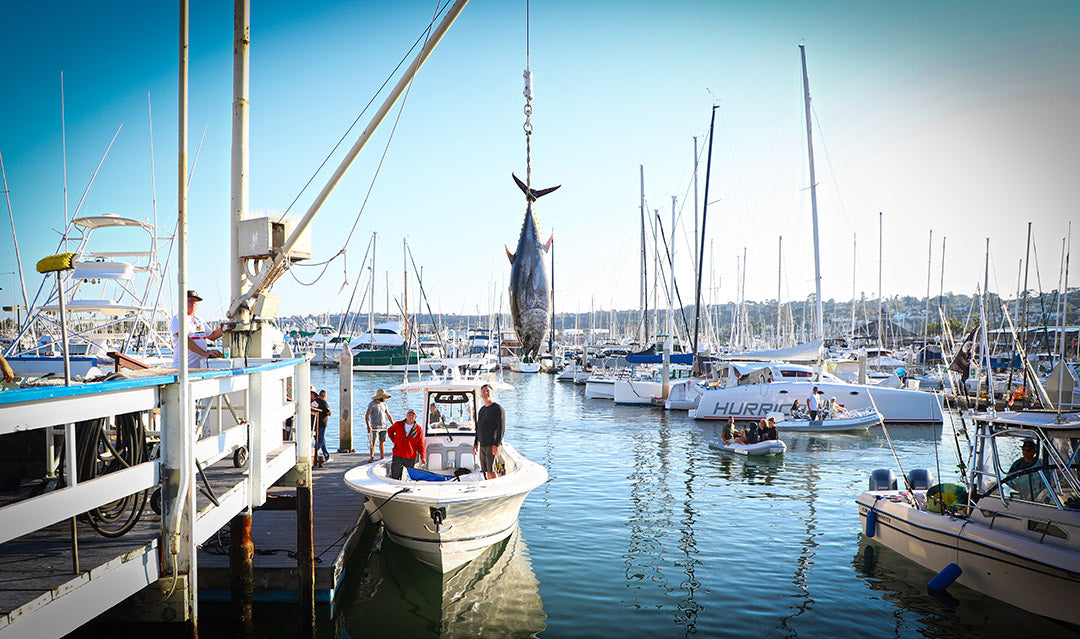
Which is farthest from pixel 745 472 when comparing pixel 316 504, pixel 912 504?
pixel 316 504

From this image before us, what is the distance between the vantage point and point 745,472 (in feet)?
63.4

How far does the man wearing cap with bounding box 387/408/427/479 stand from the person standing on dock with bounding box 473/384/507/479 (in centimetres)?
109

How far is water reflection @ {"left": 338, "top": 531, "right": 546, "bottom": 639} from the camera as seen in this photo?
8859 millimetres

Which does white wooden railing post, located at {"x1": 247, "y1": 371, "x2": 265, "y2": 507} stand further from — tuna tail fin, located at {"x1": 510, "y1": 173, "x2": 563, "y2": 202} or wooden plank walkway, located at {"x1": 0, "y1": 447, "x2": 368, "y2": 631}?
tuna tail fin, located at {"x1": 510, "y1": 173, "x2": 563, "y2": 202}

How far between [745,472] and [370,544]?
1176cm

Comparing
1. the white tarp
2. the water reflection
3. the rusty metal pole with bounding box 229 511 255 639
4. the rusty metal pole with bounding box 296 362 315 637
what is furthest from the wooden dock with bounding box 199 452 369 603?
the white tarp

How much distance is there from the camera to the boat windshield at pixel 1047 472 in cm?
859

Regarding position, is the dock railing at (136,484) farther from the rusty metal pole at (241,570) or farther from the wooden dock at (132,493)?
the rusty metal pole at (241,570)

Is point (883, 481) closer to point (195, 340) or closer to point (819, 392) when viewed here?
point (195, 340)

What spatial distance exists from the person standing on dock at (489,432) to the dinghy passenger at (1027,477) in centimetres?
766

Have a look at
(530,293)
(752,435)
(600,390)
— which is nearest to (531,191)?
(530,293)

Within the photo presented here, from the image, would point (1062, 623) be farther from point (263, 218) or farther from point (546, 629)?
point (263, 218)

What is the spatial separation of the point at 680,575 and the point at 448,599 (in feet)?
12.7

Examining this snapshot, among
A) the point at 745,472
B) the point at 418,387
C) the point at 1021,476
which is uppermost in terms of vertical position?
the point at 418,387
